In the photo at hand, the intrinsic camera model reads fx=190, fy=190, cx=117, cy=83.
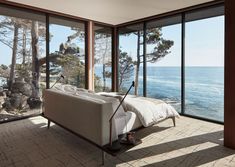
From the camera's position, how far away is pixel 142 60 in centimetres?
610

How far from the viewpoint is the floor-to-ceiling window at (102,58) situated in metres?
6.36

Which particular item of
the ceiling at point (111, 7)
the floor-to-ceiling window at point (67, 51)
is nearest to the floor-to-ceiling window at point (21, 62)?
the floor-to-ceiling window at point (67, 51)

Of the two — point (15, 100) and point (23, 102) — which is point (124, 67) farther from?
point (15, 100)

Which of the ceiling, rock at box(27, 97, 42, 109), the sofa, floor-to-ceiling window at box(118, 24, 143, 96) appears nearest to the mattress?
the sofa

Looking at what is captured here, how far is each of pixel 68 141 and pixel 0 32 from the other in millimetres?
2951

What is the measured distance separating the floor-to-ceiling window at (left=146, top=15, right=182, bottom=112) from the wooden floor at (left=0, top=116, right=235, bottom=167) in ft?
5.90

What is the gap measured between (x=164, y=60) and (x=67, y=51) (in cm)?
295

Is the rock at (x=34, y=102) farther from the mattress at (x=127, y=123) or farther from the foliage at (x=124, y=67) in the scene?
the foliage at (x=124, y=67)

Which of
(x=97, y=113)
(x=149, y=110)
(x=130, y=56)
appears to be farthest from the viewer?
(x=130, y=56)

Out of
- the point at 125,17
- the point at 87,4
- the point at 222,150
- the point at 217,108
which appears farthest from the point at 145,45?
the point at 222,150

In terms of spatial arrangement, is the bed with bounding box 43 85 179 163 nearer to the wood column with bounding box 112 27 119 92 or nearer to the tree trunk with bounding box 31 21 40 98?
the tree trunk with bounding box 31 21 40 98

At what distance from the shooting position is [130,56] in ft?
21.5

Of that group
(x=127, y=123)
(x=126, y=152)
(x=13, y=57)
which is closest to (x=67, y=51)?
(x=13, y=57)

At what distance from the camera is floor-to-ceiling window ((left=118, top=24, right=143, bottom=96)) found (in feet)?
20.2
